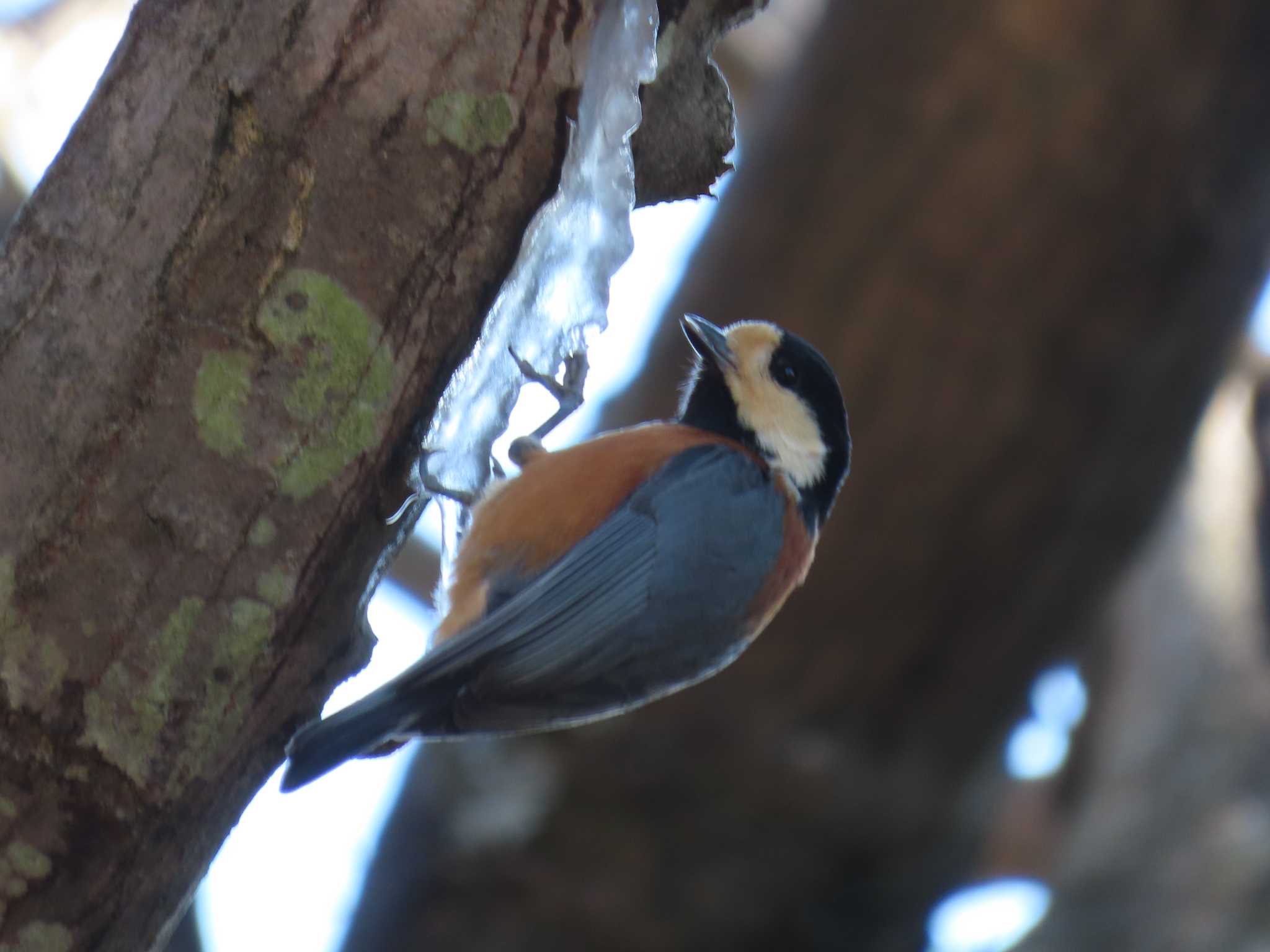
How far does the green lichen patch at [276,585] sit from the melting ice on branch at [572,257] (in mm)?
302

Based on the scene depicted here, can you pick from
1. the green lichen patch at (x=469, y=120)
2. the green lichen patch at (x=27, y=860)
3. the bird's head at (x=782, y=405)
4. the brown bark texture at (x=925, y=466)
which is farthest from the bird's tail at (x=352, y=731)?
the brown bark texture at (x=925, y=466)

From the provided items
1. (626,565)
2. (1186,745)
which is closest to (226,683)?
(626,565)

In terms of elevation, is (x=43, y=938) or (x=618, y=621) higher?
(x=618, y=621)

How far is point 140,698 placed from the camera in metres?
1.82

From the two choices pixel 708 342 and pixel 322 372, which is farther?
pixel 708 342

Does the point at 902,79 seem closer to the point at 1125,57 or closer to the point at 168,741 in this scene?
the point at 1125,57

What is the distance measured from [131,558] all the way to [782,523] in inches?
66.4

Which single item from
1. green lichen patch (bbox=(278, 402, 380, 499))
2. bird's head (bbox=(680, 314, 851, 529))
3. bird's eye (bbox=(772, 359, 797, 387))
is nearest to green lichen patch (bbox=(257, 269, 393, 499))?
green lichen patch (bbox=(278, 402, 380, 499))

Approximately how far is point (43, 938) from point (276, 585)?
0.49 metres

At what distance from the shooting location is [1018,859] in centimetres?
682

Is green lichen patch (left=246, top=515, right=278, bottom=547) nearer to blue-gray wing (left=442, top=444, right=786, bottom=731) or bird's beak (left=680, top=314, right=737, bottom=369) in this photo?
blue-gray wing (left=442, top=444, right=786, bottom=731)

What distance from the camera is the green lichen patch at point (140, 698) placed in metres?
1.81

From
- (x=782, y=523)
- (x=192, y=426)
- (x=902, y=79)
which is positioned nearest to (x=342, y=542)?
(x=192, y=426)

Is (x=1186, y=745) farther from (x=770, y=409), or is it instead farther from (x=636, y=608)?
(x=636, y=608)
